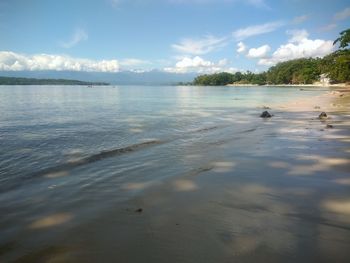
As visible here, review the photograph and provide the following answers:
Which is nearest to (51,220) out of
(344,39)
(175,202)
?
(175,202)

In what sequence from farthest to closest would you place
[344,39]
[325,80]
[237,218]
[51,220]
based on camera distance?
[325,80], [344,39], [51,220], [237,218]

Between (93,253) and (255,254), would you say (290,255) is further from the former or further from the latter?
(93,253)

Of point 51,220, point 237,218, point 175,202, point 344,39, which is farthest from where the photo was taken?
point 344,39

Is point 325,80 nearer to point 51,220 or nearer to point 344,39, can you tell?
point 344,39

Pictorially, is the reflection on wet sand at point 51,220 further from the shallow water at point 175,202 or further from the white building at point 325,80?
the white building at point 325,80

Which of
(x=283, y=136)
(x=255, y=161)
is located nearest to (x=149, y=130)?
(x=283, y=136)

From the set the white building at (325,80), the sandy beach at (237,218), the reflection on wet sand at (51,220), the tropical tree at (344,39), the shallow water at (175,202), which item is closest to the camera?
the sandy beach at (237,218)

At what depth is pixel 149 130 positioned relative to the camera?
63.0ft

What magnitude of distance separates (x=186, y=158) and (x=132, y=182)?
340cm

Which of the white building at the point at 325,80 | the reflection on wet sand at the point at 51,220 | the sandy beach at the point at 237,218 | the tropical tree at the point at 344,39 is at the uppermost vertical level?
the tropical tree at the point at 344,39

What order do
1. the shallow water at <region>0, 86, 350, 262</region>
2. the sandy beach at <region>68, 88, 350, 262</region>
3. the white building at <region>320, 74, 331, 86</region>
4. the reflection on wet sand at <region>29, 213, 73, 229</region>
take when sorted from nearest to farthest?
the sandy beach at <region>68, 88, 350, 262</region> → the shallow water at <region>0, 86, 350, 262</region> → the reflection on wet sand at <region>29, 213, 73, 229</region> → the white building at <region>320, 74, 331, 86</region>

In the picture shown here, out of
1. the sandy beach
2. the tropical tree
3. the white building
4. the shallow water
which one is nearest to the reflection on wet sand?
the shallow water

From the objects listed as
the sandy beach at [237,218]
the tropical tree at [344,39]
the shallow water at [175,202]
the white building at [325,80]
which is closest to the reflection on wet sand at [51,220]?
the shallow water at [175,202]

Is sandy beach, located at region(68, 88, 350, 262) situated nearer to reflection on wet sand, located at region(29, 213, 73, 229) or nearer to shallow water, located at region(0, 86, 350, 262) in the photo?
shallow water, located at region(0, 86, 350, 262)
